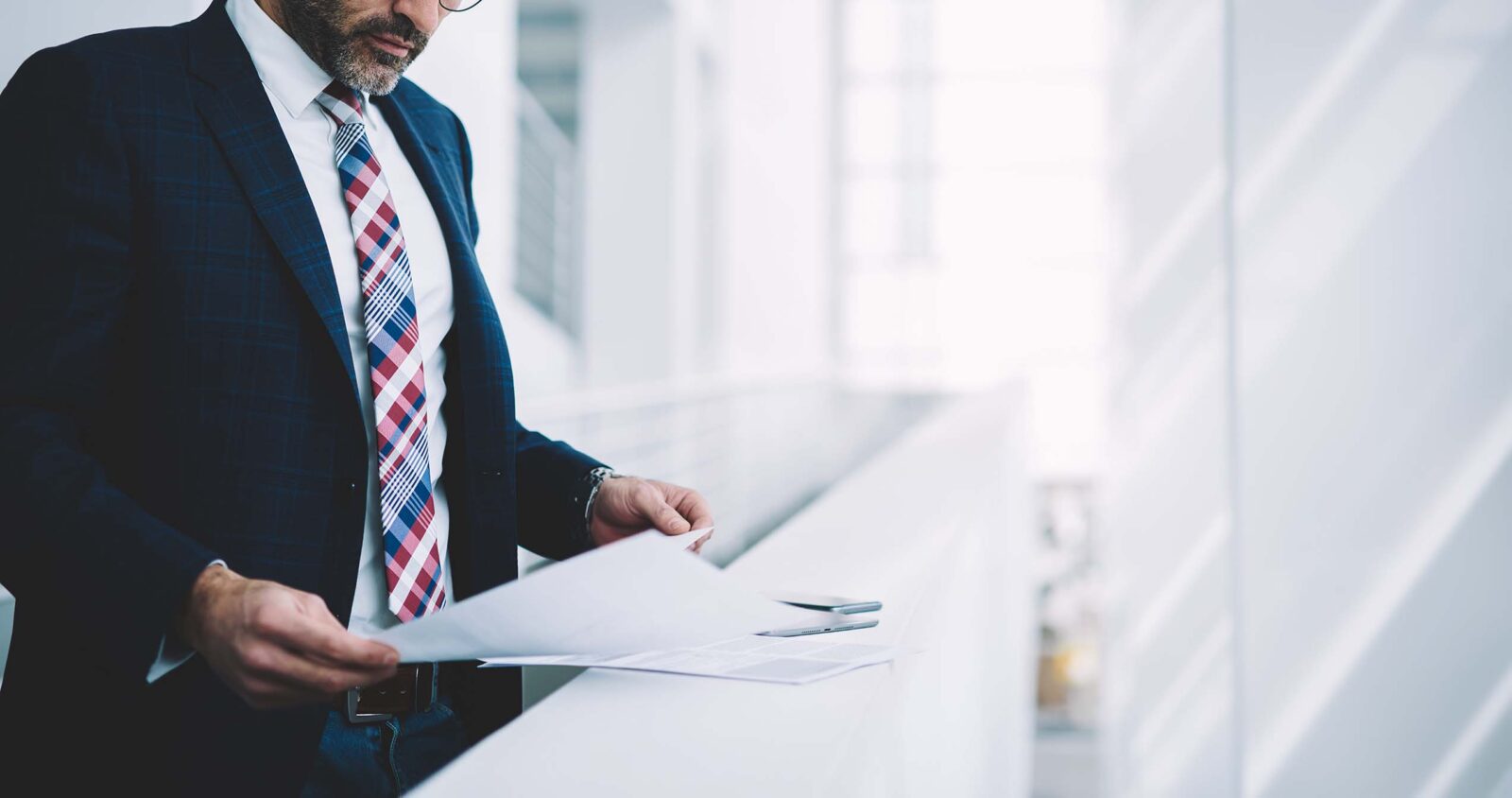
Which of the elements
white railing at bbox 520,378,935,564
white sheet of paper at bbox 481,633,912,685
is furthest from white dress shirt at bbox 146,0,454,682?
white railing at bbox 520,378,935,564

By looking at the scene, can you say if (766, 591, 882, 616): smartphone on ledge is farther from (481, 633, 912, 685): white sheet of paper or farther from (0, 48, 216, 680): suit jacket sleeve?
(0, 48, 216, 680): suit jacket sleeve

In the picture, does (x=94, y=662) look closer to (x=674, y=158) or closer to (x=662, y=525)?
(x=662, y=525)

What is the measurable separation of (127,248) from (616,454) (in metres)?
3.71

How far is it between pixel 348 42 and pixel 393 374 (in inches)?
10.4

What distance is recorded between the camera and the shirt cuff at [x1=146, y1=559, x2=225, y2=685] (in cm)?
72

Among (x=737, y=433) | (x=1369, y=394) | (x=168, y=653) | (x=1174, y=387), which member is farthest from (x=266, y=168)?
(x=737, y=433)

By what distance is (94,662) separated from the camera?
2.72 ft

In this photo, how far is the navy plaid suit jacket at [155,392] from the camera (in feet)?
2.41

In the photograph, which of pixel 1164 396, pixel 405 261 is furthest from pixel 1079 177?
pixel 405 261

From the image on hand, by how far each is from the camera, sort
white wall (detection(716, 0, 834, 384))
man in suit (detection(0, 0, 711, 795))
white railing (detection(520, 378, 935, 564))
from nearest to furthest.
→ man in suit (detection(0, 0, 711, 795)), white railing (detection(520, 378, 935, 564)), white wall (detection(716, 0, 834, 384))

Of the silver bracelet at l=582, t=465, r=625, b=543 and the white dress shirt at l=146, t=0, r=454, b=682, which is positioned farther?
the silver bracelet at l=582, t=465, r=625, b=543

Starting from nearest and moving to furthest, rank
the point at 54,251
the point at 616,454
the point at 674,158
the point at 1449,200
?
1. the point at 54,251
2. the point at 1449,200
3. the point at 616,454
4. the point at 674,158

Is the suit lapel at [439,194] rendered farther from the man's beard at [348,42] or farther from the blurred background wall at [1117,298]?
the blurred background wall at [1117,298]

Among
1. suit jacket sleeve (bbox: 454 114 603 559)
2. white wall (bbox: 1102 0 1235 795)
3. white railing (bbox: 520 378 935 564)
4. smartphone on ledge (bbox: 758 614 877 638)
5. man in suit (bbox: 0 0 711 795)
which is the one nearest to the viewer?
man in suit (bbox: 0 0 711 795)
